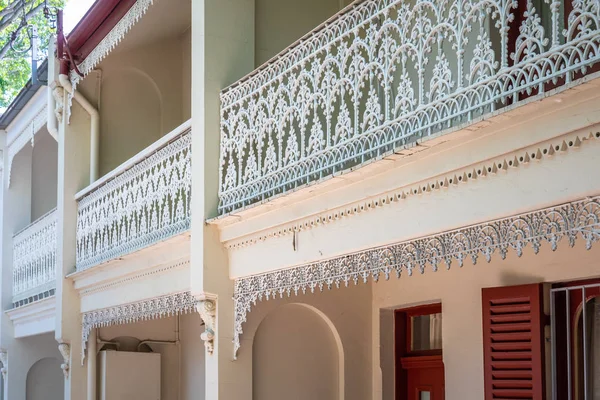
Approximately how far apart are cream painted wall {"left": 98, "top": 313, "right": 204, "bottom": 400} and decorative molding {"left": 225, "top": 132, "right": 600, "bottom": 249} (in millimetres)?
4561

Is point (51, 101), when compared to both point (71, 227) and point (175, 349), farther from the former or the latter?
point (175, 349)

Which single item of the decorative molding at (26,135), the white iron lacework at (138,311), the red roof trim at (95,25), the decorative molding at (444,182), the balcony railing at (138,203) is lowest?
the white iron lacework at (138,311)

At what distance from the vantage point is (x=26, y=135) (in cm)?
1588

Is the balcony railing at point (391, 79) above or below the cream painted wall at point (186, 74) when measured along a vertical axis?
below

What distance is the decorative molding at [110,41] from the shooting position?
1050cm

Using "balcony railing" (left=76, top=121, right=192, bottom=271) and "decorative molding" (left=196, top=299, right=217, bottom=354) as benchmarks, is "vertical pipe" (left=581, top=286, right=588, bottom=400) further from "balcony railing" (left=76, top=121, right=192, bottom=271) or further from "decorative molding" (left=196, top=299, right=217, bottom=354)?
"balcony railing" (left=76, top=121, right=192, bottom=271)

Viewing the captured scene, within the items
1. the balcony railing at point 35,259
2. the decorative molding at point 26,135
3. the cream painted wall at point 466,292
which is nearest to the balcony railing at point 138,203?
the balcony railing at point 35,259

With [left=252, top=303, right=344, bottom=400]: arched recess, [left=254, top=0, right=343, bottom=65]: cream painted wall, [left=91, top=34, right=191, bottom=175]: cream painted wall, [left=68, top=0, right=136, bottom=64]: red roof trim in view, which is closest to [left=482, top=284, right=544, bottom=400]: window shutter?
[left=252, top=303, right=344, bottom=400]: arched recess

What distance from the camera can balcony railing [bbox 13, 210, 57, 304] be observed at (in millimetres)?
13961

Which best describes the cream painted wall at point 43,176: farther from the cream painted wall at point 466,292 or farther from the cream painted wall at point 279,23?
the cream painted wall at point 466,292

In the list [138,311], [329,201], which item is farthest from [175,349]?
[329,201]

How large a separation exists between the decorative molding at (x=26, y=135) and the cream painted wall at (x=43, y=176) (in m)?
Result: 0.44

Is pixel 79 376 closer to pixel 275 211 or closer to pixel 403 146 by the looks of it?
pixel 275 211

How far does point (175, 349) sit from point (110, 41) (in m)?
4.35
